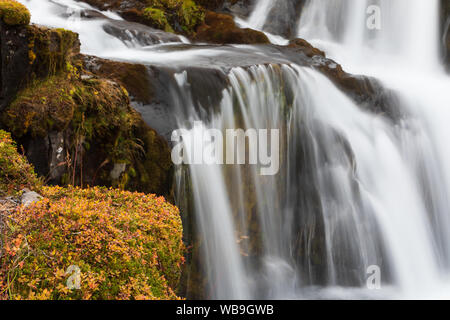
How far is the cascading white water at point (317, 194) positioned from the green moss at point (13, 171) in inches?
83.4

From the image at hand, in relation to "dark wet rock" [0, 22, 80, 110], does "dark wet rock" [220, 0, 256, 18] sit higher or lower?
higher

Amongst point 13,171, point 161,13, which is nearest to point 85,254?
point 13,171

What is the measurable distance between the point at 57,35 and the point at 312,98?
488 cm

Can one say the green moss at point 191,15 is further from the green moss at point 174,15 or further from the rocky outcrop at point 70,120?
the rocky outcrop at point 70,120

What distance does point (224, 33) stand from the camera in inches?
459

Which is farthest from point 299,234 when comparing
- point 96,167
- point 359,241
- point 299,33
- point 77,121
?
point 299,33

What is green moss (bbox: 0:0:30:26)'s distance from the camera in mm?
3738

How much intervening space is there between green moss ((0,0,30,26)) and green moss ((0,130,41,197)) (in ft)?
3.66

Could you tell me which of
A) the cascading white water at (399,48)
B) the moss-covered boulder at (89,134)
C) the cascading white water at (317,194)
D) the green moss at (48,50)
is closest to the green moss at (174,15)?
the cascading white water at (317,194)

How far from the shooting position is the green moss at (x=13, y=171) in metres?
3.29

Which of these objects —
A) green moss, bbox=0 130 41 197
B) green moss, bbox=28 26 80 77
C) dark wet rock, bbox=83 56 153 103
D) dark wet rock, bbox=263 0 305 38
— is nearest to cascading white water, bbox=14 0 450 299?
dark wet rock, bbox=83 56 153 103

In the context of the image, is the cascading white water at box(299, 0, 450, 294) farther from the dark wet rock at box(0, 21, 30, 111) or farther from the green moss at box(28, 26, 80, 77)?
the dark wet rock at box(0, 21, 30, 111)

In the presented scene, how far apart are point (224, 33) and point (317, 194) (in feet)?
21.3

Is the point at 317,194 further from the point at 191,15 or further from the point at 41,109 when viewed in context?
the point at 191,15
